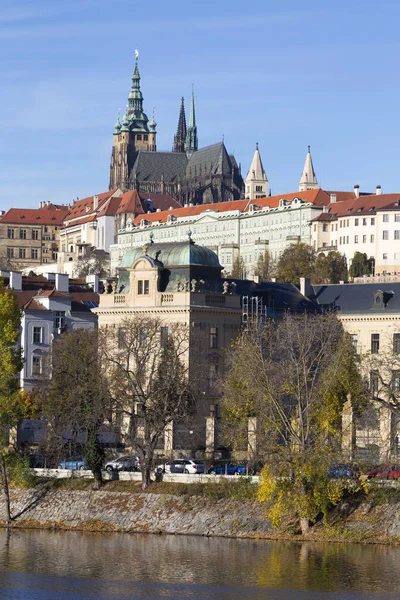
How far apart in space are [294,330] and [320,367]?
5.67 m

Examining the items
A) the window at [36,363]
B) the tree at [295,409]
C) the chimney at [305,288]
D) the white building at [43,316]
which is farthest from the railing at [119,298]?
the chimney at [305,288]

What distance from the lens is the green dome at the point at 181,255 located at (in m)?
96.6

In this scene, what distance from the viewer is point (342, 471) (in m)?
72.6

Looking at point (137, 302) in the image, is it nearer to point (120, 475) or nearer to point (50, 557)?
point (120, 475)

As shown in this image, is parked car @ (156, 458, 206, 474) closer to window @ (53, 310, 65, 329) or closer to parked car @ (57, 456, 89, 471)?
parked car @ (57, 456, 89, 471)

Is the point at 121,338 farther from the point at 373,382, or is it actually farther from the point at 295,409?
the point at 373,382

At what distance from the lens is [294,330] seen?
85375 mm

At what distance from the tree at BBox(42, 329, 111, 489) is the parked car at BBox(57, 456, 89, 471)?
0.61 metres

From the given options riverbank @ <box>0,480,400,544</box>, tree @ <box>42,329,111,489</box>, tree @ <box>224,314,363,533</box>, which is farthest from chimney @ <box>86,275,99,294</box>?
riverbank @ <box>0,480,400,544</box>

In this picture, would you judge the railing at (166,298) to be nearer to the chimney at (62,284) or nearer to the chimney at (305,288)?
the chimney at (305,288)

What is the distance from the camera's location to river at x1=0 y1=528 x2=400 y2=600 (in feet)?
197

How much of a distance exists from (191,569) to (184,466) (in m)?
17.2

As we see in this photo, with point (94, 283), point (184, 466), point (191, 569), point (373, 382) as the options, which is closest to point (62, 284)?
point (94, 283)

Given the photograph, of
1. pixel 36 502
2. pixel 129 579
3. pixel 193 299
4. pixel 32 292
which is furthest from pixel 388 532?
pixel 32 292
